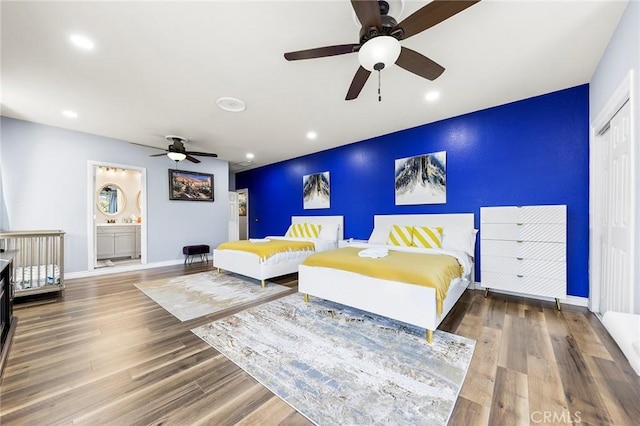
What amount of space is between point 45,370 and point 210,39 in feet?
9.43

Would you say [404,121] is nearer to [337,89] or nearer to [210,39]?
[337,89]

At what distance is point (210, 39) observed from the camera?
2111 mm

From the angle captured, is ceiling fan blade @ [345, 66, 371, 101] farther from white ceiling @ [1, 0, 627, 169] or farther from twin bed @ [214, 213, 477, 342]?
twin bed @ [214, 213, 477, 342]

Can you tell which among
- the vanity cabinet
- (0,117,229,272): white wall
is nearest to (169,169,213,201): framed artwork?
(0,117,229,272): white wall

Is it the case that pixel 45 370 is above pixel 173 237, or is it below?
below

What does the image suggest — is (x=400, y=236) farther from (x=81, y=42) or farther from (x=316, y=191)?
(x=81, y=42)

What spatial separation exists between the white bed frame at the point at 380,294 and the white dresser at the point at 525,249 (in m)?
0.51

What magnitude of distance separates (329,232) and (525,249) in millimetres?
3197

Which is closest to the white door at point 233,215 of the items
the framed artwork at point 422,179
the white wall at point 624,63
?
the framed artwork at point 422,179

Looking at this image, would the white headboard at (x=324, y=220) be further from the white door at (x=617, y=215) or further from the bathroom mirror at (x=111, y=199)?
the bathroom mirror at (x=111, y=199)

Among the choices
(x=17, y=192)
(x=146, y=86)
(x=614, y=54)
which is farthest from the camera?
(x=17, y=192)

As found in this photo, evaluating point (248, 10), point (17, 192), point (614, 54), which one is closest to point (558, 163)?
point (614, 54)

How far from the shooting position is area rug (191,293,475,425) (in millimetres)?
1399

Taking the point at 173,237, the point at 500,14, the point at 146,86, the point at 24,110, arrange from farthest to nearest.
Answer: the point at 173,237 → the point at 24,110 → the point at 146,86 → the point at 500,14
